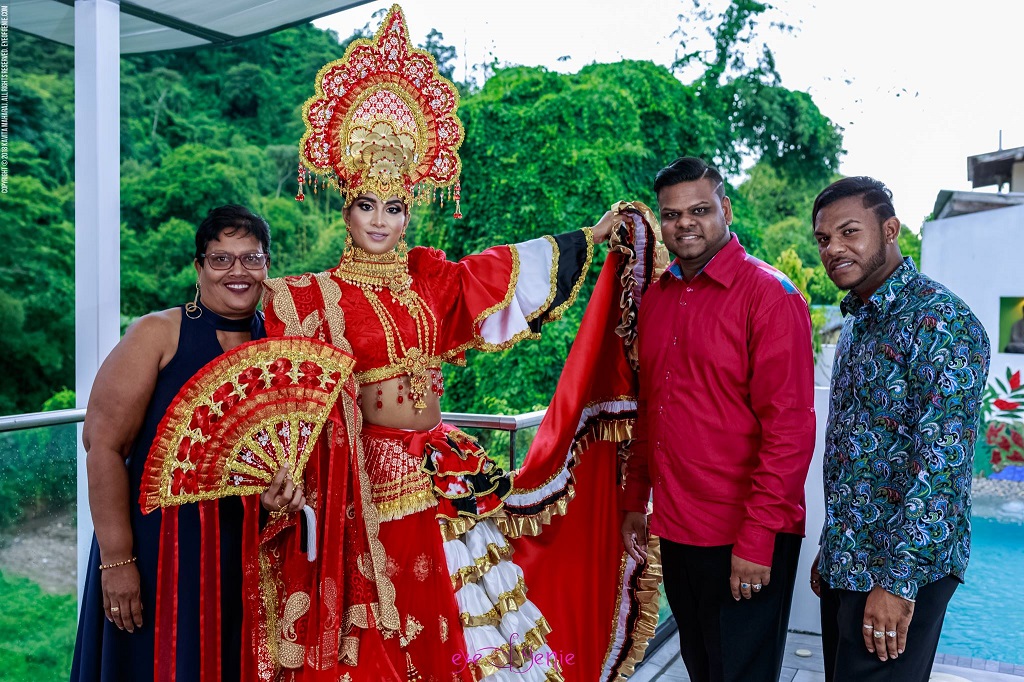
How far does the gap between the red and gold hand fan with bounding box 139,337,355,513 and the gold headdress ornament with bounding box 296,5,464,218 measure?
0.56 m

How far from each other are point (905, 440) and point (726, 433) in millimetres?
416

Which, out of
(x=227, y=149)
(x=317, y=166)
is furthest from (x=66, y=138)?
(x=317, y=166)

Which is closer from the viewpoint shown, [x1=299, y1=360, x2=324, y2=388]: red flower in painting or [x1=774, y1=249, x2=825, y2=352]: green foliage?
[x1=299, y1=360, x2=324, y2=388]: red flower in painting

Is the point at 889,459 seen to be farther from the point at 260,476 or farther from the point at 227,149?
the point at 227,149

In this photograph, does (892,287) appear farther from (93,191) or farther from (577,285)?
(93,191)

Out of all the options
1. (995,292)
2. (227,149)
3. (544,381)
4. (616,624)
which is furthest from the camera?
(227,149)

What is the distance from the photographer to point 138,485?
2031 mm

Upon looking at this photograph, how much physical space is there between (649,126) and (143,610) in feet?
29.1

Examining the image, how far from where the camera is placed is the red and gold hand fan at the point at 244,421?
5.90 ft

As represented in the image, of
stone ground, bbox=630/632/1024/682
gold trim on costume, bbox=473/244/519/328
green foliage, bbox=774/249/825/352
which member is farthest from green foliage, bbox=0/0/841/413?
gold trim on costume, bbox=473/244/519/328

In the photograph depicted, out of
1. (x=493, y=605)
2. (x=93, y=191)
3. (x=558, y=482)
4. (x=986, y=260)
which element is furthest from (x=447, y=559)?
(x=986, y=260)

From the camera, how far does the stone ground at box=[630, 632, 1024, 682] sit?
328 centimetres

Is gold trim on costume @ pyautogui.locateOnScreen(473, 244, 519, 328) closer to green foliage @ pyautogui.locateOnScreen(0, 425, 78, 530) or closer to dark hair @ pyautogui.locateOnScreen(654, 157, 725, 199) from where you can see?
dark hair @ pyautogui.locateOnScreen(654, 157, 725, 199)

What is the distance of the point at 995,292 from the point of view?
6.91 meters
